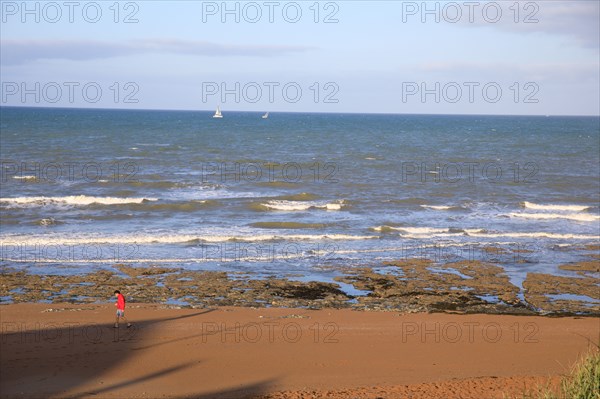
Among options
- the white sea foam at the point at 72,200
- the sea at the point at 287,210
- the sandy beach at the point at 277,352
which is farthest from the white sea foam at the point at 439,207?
the sandy beach at the point at 277,352

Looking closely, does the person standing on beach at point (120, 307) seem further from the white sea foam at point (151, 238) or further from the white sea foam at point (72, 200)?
the white sea foam at point (72, 200)

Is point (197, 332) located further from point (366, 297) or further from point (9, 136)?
point (9, 136)

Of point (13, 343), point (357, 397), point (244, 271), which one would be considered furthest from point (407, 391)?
point (244, 271)

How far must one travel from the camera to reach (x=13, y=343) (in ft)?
47.8

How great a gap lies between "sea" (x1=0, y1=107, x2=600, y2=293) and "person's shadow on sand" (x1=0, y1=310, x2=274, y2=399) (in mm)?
6582

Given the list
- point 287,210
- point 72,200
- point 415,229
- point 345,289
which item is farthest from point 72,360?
point 72,200

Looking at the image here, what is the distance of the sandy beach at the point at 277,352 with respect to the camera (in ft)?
41.1

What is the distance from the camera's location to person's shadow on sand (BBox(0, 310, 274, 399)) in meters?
12.3

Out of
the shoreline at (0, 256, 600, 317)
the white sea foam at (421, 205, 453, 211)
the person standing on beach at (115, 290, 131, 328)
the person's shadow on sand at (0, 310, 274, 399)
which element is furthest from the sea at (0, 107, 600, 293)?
the person's shadow on sand at (0, 310, 274, 399)

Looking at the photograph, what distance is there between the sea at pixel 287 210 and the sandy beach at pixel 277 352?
432cm

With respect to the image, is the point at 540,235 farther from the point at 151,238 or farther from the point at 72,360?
the point at 72,360

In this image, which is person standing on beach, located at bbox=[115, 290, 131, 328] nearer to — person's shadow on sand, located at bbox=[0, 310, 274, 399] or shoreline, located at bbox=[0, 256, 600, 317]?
person's shadow on sand, located at bbox=[0, 310, 274, 399]

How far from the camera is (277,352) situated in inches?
576

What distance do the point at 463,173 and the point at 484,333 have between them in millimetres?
35942
